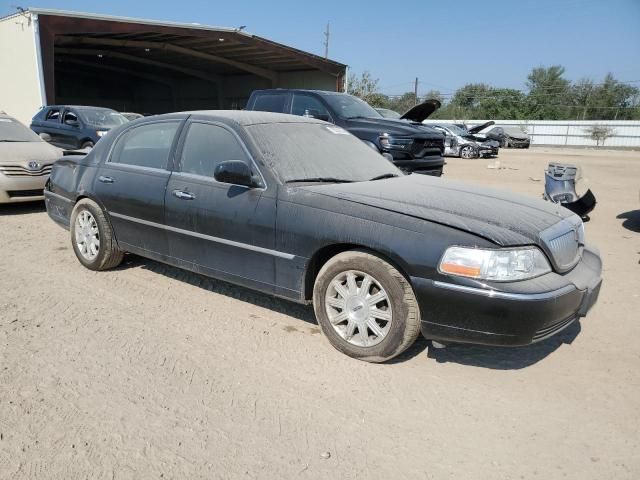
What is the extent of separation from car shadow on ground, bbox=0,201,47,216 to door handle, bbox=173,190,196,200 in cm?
519

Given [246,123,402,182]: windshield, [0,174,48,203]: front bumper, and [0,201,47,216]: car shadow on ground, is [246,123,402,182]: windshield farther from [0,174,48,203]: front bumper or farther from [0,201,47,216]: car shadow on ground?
[0,201,47,216]: car shadow on ground

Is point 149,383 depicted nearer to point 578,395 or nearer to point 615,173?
point 578,395

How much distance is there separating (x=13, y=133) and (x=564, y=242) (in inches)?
353

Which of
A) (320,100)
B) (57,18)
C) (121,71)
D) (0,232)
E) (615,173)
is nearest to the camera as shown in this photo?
(0,232)

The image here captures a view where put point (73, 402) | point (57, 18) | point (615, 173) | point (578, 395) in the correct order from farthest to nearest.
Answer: point (57, 18)
point (615, 173)
point (578, 395)
point (73, 402)

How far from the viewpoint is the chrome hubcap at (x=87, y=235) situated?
5.10 m

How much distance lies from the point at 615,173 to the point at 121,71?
35.9 metres

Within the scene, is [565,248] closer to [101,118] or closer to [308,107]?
[308,107]

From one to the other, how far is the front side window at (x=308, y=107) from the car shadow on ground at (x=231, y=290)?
510 cm

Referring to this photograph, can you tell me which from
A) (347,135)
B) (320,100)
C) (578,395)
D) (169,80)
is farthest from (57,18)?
(169,80)

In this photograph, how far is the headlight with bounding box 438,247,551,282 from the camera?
298cm

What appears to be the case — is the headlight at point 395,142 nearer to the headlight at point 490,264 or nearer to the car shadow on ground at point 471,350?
the car shadow on ground at point 471,350

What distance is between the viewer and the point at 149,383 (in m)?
3.11

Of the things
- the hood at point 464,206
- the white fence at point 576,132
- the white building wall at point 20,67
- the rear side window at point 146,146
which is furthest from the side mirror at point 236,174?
the white fence at point 576,132
